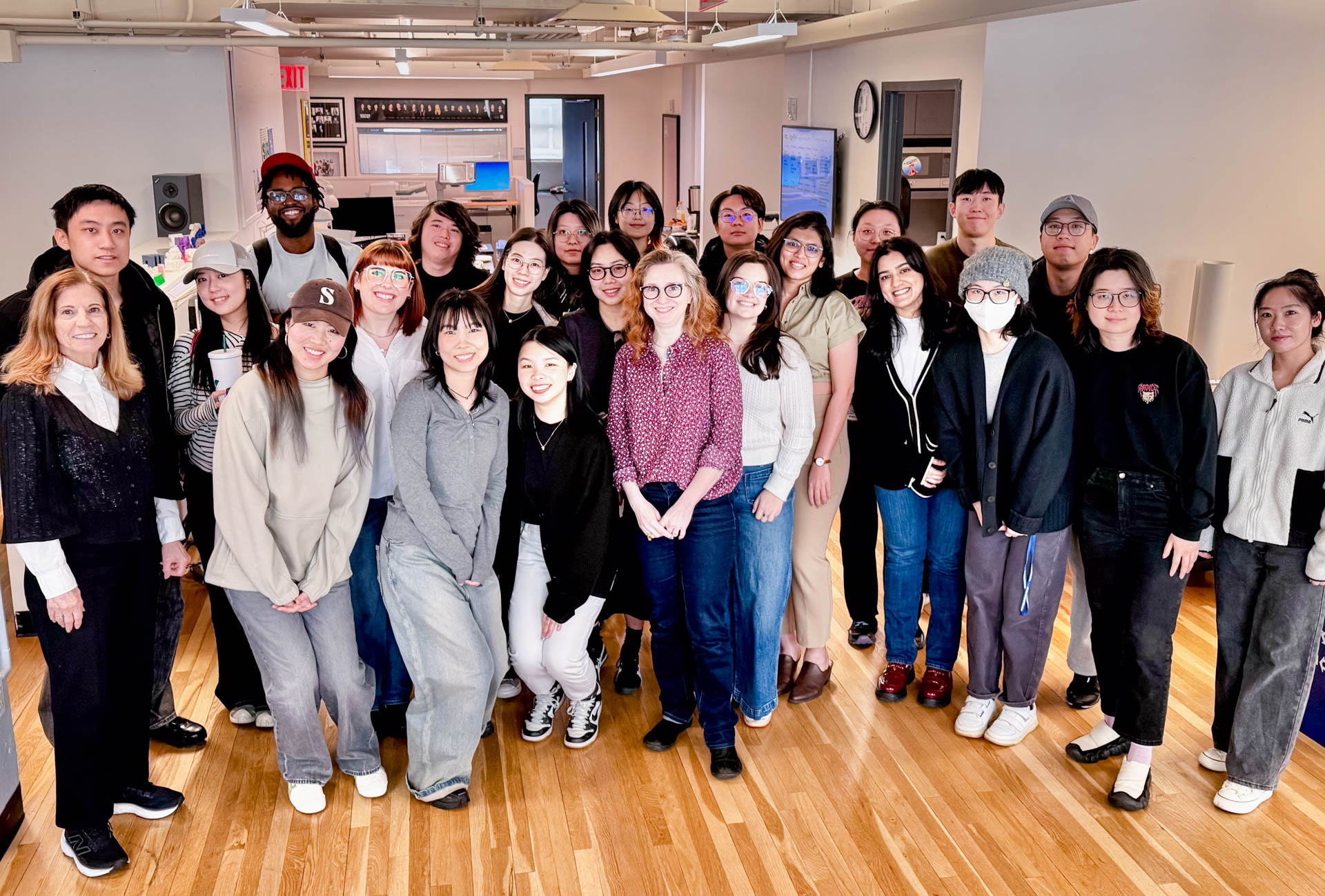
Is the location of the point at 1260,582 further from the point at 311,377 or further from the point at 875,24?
the point at 875,24

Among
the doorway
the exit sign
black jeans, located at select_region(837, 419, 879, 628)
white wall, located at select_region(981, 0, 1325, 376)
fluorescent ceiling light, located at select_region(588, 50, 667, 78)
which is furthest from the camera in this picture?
the doorway

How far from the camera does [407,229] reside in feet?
34.8

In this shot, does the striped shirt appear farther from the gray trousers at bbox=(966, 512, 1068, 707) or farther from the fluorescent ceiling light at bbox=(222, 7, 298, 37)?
the fluorescent ceiling light at bbox=(222, 7, 298, 37)

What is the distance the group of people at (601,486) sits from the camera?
2.93 meters

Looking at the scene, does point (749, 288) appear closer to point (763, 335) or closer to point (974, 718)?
point (763, 335)

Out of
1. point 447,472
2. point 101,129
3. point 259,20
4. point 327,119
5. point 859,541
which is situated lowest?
point 859,541

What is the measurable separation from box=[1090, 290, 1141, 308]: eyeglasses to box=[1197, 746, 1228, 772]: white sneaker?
1535 millimetres

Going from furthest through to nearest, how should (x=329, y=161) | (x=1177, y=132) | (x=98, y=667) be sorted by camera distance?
(x=329, y=161) → (x=1177, y=132) → (x=98, y=667)

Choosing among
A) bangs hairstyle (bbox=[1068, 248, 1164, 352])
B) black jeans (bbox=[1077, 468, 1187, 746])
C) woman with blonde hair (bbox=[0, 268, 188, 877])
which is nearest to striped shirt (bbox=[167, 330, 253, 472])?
woman with blonde hair (bbox=[0, 268, 188, 877])

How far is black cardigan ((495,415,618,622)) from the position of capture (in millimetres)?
3230

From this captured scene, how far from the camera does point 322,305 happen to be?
293 centimetres

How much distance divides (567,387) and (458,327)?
38cm

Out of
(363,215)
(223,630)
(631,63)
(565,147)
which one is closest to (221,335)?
(223,630)

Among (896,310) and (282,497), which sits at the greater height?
(896,310)
